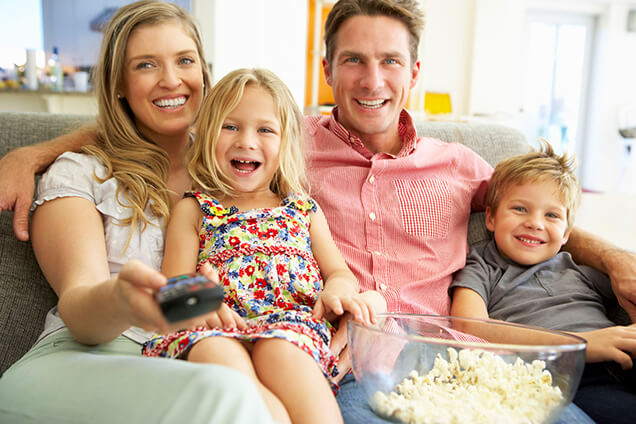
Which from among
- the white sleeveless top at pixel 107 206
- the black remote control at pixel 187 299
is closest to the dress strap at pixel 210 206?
the white sleeveless top at pixel 107 206

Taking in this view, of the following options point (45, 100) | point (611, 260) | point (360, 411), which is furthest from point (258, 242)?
point (45, 100)

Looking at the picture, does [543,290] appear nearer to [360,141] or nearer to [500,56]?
[360,141]

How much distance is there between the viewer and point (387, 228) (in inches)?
56.6

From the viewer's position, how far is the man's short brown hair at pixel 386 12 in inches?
59.6

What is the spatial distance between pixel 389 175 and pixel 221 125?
1.74ft

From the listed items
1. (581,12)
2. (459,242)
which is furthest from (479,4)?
(459,242)

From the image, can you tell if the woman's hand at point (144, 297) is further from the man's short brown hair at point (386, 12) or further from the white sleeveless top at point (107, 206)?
the man's short brown hair at point (386, 12)

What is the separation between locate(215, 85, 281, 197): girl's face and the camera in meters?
1.20

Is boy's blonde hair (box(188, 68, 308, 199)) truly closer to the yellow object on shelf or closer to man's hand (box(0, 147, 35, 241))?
man's hand (box(0, 147, 35, 241))

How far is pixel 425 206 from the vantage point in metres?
1.47

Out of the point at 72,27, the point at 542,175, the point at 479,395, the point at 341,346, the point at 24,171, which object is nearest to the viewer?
the point at 479,395

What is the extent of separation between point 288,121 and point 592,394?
2.93 feet

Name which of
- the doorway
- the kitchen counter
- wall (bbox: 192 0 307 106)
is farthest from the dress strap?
the doorway

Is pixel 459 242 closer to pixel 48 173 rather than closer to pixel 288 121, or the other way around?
pixel 288 121
